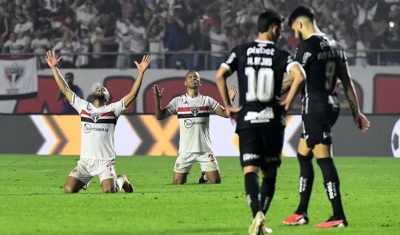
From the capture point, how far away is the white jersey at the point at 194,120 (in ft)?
53.0

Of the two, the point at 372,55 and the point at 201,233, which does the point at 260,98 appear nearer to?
the point at 201,233

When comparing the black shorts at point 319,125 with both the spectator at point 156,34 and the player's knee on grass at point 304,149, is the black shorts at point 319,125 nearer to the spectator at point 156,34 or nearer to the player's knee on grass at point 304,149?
the player's knee on grass at point 304,149

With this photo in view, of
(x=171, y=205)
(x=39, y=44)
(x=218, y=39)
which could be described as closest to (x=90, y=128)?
(x=171, y=205)

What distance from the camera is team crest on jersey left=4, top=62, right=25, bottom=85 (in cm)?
2589

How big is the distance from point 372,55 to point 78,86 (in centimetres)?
715

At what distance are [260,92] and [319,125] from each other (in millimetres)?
820

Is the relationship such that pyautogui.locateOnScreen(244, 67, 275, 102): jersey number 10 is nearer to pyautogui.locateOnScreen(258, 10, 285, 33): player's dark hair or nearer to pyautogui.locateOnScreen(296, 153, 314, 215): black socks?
pyautogui.locateOnScreen(258, 10, 285, 33): player's dark hair

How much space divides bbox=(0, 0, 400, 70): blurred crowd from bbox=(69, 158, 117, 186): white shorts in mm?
11895

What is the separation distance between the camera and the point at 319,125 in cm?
952

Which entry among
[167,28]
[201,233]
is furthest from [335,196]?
[167,28]

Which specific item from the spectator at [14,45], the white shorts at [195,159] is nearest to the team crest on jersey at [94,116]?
the white shorts at [195,159]

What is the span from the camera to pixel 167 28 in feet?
89.2

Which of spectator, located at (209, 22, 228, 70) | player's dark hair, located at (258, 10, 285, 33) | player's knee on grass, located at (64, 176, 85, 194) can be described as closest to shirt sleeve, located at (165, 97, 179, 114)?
player's knee on grass, located at (64, 176, 85, 194)

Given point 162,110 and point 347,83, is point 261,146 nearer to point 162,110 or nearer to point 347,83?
point 347,83
